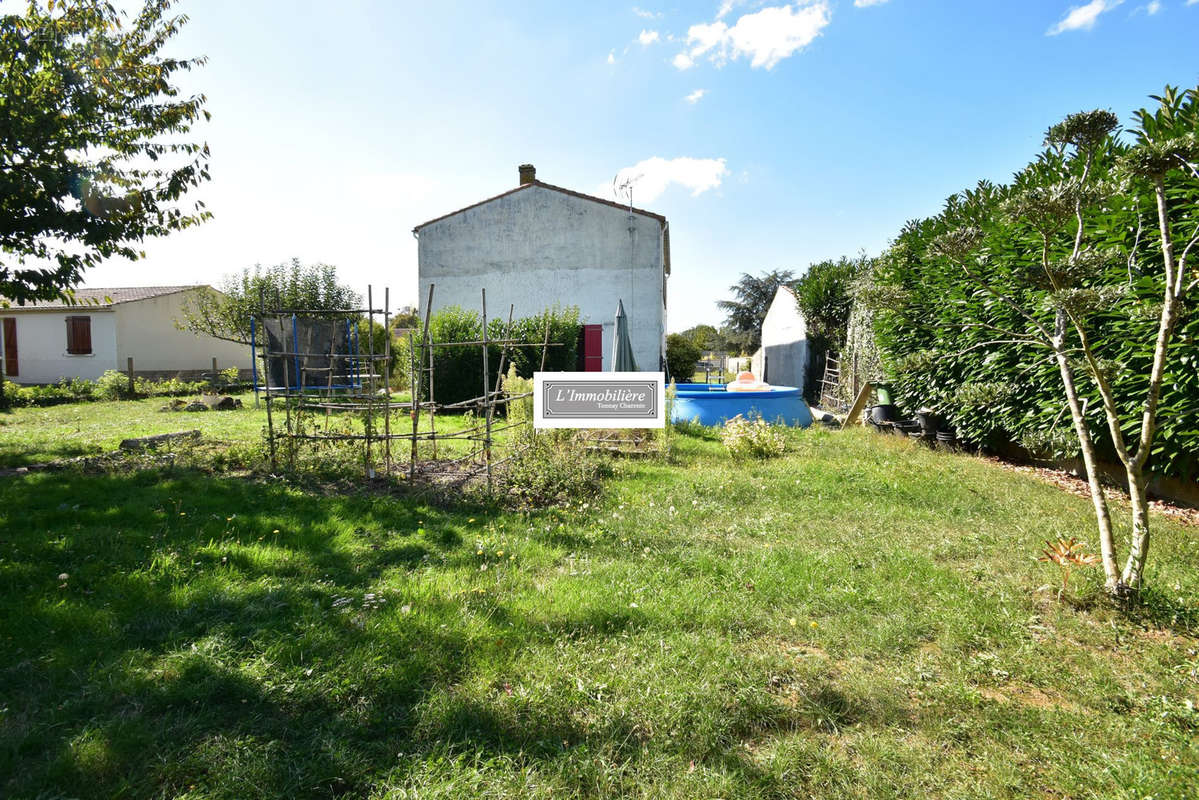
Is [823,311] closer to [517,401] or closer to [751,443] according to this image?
[751,443]

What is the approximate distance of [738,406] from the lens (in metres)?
10.4

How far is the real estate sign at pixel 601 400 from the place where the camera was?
753cm

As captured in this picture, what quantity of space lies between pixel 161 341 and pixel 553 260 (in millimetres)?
18200

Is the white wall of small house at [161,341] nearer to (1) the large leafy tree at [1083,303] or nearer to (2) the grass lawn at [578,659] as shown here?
(2) the grass lawn at [578,659]

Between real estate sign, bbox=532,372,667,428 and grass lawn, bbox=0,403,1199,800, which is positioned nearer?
grass lawn, bbox=0,403,1199,800

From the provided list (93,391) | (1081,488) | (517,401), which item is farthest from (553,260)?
(93,391)

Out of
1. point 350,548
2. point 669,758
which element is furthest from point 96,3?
point 669,758

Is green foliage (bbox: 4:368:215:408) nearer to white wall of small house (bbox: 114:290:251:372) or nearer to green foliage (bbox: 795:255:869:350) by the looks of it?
white wall of small house (bbox: 114:290:251:372)

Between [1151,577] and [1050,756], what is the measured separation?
2.28m

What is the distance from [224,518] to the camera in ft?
15.3

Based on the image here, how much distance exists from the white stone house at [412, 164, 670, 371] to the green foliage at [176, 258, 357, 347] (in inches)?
285

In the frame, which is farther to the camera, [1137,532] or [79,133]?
[79,133]

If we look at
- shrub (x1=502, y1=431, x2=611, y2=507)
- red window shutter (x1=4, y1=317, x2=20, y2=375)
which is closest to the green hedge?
red window shutter (x1=4, y1=317, x2=20, y2=375)

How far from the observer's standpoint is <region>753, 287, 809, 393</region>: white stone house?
1756 cm
